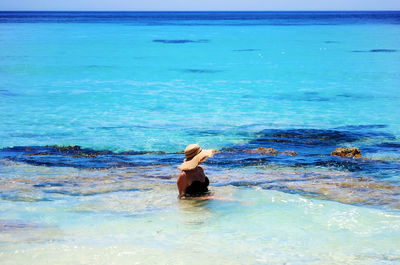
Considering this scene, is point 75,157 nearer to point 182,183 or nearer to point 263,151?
point 263,151

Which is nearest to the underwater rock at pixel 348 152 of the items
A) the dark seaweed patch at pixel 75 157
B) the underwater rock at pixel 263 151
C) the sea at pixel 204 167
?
the sea at pixel 204 167

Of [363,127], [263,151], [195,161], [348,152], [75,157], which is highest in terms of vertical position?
[195,161]

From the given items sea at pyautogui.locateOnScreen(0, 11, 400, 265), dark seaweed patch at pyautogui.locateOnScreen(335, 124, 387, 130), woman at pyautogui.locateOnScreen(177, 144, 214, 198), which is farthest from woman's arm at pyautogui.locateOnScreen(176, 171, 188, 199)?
dark seaweed patch at pyautogui.locateOnScreen(335, 124, 387, 130)

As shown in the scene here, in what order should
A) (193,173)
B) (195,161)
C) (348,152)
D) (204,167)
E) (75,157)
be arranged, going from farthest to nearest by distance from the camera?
(75,157)
(348,152)
(204,167)
(193,173)
(195,161)

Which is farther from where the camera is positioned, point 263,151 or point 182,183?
point 263,151

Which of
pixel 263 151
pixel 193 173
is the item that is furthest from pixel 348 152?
pixel 193 173

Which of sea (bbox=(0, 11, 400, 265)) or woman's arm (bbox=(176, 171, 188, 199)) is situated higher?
woman's arm (bbox=(176, 171, 188, 199))

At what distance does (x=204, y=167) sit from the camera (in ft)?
31.8

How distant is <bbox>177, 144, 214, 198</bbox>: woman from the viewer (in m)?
6.90

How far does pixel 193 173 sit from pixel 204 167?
2.53 m

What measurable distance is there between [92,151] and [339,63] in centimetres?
2380

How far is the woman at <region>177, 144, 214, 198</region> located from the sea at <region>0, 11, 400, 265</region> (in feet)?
0.68

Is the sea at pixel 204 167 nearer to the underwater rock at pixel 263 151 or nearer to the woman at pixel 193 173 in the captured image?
the underwater rock at pixel 263 151

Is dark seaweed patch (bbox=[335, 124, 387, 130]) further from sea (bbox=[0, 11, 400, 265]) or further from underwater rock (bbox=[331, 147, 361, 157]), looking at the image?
underwater rock (bbox=[331, 147, 361, 157])
